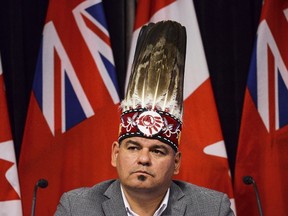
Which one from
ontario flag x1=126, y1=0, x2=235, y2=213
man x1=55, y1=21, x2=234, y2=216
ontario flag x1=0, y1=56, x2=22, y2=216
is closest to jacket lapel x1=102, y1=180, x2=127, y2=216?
man x1=55, y1=21, x2=234, y2=216

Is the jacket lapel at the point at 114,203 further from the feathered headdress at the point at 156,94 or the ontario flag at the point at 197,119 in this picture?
the ontario flag at the point at 197,119

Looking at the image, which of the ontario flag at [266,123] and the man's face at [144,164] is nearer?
the man's face at [144,164]

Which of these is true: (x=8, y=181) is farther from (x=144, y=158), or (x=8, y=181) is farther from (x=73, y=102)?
(x=144, y=158)

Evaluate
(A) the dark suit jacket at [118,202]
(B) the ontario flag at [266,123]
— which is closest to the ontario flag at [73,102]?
(B) the ontario flag at [266,123]

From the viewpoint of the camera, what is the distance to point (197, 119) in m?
3.98

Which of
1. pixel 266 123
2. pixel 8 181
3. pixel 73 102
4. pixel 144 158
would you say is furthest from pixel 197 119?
pixel 144 158

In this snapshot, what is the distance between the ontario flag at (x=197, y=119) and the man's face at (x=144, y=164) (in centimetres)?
119

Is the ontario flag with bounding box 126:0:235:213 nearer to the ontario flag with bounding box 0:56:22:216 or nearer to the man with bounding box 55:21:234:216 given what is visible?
the ontario flag with bounding box 0:56:22:216

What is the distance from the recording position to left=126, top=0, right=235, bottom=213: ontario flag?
394 centimetres

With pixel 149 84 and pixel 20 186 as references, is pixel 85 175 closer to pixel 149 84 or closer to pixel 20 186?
pixel 20 186

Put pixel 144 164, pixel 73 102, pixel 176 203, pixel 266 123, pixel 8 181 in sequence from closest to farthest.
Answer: pixel 144 164 → pixel 176 203 → pixel 8 181 → pixel 73 102 → pixel 266 123

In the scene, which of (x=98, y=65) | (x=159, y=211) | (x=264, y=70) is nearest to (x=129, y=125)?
(x=159, y=211)

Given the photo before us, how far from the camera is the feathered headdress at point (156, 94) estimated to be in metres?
2.72

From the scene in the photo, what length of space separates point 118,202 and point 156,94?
45cm
